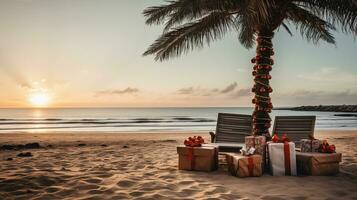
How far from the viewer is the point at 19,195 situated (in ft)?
14.0

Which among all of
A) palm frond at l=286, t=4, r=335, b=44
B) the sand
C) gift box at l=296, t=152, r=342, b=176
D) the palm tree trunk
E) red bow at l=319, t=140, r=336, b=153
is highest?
palm frond at l=286, t=4, r=335, b=44

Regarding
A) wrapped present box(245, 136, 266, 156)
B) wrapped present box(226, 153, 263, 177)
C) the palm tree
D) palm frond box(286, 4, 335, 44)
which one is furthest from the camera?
palm frond box(286, 4, 335, 44)

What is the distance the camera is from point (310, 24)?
866cm

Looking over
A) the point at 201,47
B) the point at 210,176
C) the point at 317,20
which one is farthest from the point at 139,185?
the point at 317,20

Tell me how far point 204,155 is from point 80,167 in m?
2.37

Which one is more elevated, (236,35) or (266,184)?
(236,35)

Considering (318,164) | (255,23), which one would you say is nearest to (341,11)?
(255,23)

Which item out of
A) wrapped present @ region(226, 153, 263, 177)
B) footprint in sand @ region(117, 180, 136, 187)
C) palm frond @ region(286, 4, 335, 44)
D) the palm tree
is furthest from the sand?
palm frond @ region(286, 4, 335, 44)

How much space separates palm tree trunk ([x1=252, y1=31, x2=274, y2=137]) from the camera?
711cm

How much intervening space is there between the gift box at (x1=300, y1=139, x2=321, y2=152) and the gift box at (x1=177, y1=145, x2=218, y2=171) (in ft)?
5.28

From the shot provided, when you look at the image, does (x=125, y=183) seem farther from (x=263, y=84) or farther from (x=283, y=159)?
(x=263, y=84)

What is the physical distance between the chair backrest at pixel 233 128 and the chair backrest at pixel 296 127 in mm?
604

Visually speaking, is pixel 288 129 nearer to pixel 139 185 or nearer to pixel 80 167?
pixel 139 185

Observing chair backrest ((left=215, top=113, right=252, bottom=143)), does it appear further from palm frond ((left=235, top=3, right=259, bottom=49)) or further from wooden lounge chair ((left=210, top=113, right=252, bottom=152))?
palm frond ((left=235, top=3, right=259, bottom=49))
